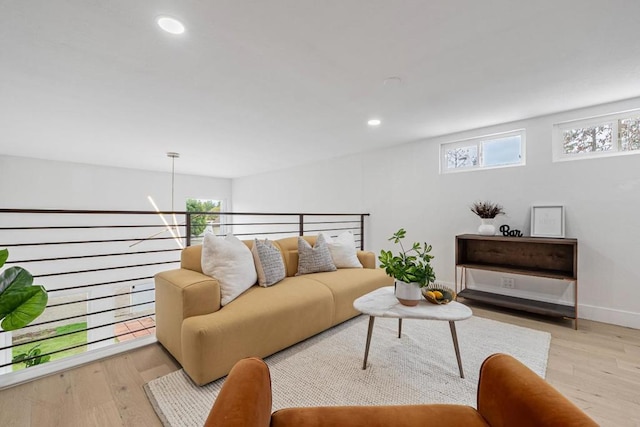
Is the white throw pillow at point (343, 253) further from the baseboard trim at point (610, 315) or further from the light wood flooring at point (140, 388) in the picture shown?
the baseboard trim at point (610, 315)

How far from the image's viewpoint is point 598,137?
2.82 meters

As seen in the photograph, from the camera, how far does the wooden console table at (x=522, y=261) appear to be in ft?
8.88

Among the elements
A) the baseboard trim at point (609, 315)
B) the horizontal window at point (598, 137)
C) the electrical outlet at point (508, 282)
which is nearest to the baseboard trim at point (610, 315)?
the baseboard trim at point (609, 315)

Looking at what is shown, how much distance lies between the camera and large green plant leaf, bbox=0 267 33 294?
49.3 inches

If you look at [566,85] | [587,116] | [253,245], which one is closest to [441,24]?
[566,85]

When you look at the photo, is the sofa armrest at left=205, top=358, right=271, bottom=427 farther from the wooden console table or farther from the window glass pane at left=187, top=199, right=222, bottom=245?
the window glass pane at left=187, top=199, right=222, bottom=245

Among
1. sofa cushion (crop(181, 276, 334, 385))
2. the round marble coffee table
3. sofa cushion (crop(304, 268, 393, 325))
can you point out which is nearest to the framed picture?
sofa cushion (crop(304, 268, 393, 325))

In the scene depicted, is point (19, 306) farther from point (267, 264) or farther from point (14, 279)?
point (267, 264)

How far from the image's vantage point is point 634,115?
266 cm

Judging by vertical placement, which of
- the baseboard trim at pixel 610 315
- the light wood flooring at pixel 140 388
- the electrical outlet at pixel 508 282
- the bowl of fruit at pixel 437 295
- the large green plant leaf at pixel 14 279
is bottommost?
the light wood flooring at pixel 140 388

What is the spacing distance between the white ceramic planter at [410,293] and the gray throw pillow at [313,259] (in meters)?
1.19

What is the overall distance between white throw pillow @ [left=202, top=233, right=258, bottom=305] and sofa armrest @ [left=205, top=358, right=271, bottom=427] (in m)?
1.19

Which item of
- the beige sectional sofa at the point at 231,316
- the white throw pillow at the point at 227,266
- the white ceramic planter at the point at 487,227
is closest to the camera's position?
the beige sectional sofa at the point at 231,316

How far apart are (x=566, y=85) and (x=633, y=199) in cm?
133
